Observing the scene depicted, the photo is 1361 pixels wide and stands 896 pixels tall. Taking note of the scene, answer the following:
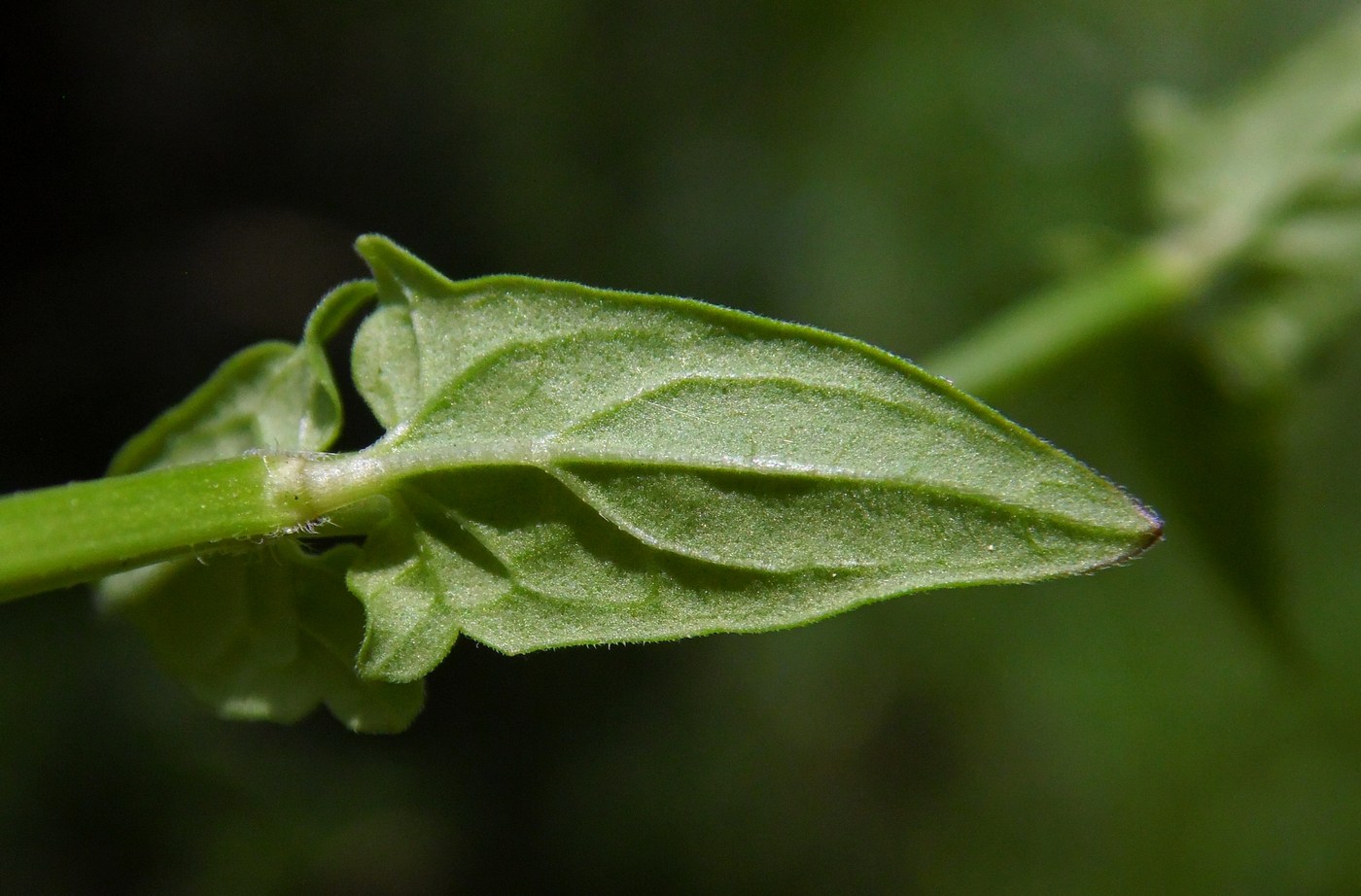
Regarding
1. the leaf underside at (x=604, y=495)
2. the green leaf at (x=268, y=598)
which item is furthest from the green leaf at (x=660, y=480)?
the green leaf at (x=268, y=598)

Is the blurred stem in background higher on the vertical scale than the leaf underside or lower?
higher

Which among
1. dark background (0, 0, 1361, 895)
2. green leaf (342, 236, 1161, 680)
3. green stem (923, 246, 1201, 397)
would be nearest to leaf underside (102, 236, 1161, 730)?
green leaf (342, 236, 1161, 680)

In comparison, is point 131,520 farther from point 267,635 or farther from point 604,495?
point 604,495

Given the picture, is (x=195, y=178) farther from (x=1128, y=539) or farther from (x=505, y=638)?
(x=1128, y=539)

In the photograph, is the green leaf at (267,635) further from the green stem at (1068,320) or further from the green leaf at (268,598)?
the green stem at (1068,320)

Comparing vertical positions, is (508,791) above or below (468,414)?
below

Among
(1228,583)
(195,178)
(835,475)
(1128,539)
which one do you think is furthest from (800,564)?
(195,178)

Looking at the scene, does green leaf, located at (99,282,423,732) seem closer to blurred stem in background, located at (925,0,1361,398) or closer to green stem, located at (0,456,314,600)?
green stem, located at (0,456,314,600)
